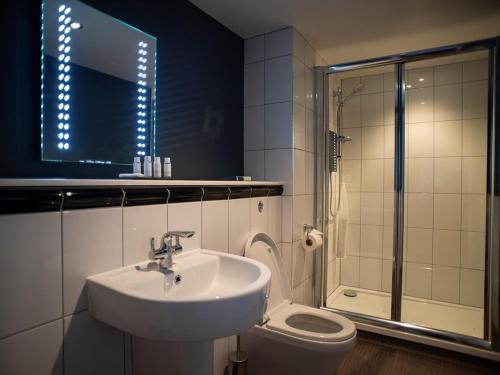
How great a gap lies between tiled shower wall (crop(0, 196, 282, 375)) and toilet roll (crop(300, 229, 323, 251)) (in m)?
1.14

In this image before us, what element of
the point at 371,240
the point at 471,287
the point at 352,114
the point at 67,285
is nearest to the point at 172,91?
the point at 67,285

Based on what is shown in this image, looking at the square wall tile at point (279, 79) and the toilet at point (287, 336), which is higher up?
the square wall tile at point (279, 79)

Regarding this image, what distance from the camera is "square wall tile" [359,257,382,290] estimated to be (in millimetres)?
2525

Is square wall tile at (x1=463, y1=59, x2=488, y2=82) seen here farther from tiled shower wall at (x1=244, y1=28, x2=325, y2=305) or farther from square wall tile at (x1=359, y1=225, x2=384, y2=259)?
square wall tile at (x1=359, y1=225, x2=384, y2=259)

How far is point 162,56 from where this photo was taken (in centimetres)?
156

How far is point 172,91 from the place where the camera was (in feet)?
5.25

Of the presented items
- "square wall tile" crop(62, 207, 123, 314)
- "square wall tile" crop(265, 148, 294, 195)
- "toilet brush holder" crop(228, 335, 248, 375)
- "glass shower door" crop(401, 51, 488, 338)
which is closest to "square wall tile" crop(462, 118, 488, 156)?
"glass shower door" crop(401, 51, 488, 338)

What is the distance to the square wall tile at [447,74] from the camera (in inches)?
85.0

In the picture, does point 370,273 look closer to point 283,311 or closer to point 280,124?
point 283,311

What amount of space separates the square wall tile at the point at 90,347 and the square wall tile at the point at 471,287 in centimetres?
222

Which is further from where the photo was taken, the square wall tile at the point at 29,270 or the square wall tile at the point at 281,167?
the square wall tile at the point at 281,167

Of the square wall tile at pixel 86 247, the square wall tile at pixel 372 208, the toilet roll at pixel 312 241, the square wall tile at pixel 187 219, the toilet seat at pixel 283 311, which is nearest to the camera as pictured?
the square wall tile at pixel 86 247

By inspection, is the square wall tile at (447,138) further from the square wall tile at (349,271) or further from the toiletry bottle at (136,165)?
the toiletry bottle at (136,165)

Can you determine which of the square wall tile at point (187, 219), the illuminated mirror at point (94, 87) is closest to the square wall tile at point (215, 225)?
the square wall tile at point (187, 219)
